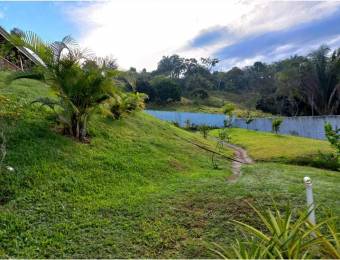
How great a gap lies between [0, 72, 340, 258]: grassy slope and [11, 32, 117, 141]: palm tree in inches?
23.2

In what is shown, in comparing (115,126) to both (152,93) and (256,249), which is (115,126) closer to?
(256,249)

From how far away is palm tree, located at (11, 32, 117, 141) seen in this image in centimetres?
796

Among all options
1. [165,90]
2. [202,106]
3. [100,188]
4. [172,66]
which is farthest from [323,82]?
[172,66]

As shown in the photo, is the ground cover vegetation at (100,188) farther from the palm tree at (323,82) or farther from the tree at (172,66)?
the tree at (172,66)

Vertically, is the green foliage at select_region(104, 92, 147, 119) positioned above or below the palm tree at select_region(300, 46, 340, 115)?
below

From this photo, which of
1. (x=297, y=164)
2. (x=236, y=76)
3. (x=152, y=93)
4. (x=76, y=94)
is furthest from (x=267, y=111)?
(x=76, y=94)

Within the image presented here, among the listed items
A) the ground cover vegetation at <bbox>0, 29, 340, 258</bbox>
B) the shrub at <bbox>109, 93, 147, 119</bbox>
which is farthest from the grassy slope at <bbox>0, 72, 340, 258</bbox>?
the shrub at <bbox>109, 93, 147, 119</bbox>

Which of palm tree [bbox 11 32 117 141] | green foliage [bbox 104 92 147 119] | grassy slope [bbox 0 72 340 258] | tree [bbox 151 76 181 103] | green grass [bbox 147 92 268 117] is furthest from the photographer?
tree [bbox 151 76 181 103]

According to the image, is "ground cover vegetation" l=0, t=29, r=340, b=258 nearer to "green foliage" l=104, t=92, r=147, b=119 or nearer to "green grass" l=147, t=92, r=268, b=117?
"green foliage" l=104, t=92, r=147, b=119

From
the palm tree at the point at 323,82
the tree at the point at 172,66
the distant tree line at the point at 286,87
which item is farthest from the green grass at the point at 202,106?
the tree at the point at 172,66

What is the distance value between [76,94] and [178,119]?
2980 centimetres

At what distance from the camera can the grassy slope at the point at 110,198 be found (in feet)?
14.4

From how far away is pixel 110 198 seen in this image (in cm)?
595

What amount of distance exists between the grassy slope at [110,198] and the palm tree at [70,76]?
588 mm
